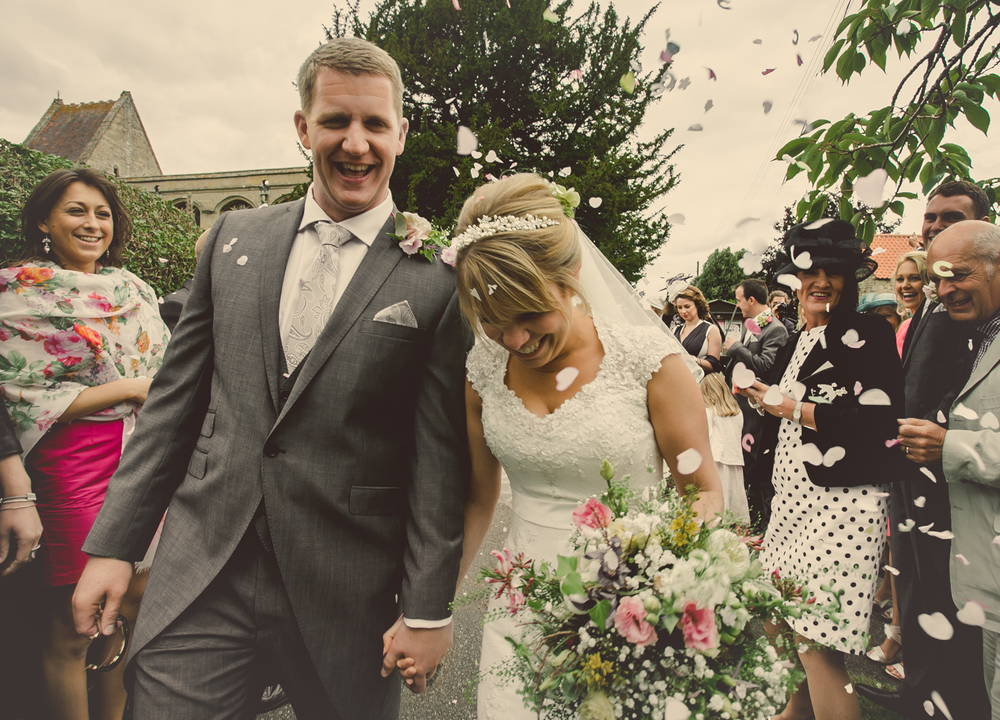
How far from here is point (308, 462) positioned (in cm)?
156

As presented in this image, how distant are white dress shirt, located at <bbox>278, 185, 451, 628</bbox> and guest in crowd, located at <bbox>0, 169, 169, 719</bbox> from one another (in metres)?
1.43

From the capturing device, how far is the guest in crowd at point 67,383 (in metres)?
2.38

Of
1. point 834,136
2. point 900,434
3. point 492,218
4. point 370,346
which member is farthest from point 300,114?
point 900,434

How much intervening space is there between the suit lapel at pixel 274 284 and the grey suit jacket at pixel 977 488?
8.53ft

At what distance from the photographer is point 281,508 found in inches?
61.0

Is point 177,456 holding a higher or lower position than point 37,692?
higher

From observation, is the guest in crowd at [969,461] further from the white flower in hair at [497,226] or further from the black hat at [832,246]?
the white flower in hair at [497,226]

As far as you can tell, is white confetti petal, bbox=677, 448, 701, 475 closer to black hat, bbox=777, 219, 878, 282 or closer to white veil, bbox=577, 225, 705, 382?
white veil, bbox=577, 225, 705, 382

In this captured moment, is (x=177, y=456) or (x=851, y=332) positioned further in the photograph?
(x=851, y=332)

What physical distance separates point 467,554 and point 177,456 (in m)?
1.06

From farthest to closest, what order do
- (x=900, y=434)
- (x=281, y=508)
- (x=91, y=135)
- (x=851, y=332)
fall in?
(x=91, y=135)
(x=851, y=332)
(x=900, y=434)
(x=281, y=508)

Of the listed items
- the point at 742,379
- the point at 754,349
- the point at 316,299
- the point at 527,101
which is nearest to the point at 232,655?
the point at 316,299

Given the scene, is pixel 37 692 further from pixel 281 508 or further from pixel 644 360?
pixel 644 360

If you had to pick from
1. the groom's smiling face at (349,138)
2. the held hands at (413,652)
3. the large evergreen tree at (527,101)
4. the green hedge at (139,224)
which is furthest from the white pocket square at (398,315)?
the large evergreen tree at (527,101)
